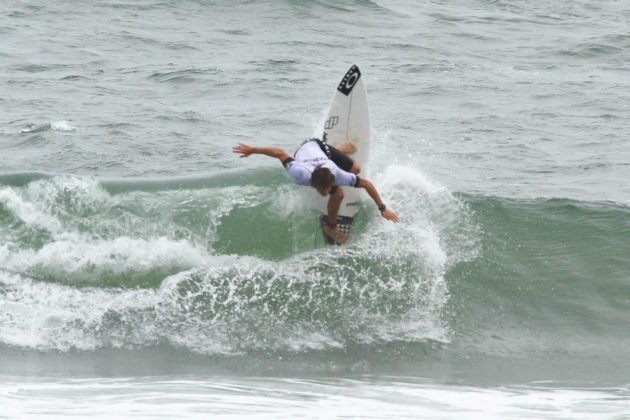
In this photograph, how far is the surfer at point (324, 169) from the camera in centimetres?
977

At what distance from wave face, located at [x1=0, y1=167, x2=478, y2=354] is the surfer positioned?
73 cm

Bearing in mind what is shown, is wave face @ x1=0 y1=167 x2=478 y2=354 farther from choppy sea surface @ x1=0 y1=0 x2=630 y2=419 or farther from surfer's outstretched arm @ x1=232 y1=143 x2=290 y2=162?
surfer's outstretched arm @ x1=232 y1=143 x2=290 y2=162

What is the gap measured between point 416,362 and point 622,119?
31.2 ft

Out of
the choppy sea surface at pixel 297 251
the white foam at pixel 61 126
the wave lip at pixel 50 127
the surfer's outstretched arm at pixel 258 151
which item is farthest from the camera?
the white foam at pixel 61 126

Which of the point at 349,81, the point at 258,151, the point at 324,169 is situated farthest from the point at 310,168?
the point at 349,81

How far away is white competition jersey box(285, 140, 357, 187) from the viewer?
392 inches

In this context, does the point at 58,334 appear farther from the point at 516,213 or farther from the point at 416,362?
the point at 516,213

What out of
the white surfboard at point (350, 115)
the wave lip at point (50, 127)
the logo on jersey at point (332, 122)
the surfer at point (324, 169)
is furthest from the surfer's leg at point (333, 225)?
the wave lip at point (50, 127)

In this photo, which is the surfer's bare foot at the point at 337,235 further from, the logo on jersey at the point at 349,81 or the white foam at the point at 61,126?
the white foam at the point at 61,126

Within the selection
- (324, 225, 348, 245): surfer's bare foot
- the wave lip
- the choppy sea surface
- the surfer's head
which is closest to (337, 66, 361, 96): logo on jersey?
the choppy sea surface

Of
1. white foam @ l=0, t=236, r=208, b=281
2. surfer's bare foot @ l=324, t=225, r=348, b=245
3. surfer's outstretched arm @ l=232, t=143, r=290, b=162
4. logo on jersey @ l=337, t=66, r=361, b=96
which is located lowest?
white foam @ l=0, t=236, r=208, b=281

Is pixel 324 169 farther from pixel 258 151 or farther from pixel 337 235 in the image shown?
pixel 337 235

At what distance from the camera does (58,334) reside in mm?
9555

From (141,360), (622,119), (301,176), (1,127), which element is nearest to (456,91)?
(622,119)
